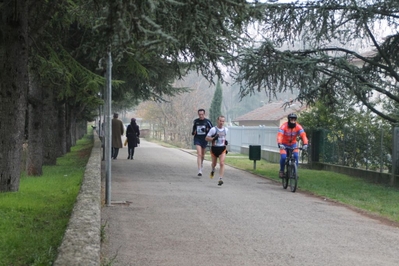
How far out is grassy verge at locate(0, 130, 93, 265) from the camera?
6.73m

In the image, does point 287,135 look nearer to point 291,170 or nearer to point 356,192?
point 291,170

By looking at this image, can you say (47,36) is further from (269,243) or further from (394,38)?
(394,38)

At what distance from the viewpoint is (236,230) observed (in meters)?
8.91

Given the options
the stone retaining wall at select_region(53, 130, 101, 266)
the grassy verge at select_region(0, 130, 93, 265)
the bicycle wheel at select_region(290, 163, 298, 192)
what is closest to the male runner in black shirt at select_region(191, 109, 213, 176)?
the bicycle wheel at select_region(290, 163, 298, 192)

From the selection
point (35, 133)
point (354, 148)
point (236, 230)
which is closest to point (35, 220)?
point (236, 230)

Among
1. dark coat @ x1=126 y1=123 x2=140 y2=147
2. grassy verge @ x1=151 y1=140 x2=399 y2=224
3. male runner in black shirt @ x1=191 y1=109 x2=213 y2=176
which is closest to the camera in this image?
grassy verge @ x1=151 y1=140 x2=399 y2=224

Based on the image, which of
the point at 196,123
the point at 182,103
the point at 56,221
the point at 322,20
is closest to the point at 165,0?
the point at 56,221

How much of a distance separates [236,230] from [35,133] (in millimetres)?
10256

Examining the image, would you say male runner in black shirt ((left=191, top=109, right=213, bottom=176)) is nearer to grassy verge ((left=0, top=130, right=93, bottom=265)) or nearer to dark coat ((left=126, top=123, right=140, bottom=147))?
grassy verge ((left=0, top=130, right=93, bottom=265))

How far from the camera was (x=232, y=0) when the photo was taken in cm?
693

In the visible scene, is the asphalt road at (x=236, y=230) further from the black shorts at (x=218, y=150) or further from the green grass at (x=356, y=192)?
the black shorts at (x=218, y=150)

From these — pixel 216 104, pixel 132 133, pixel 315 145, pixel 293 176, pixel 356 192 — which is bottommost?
pixel 356 192

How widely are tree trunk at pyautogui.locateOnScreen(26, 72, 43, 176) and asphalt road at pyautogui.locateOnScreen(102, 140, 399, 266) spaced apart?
3636mm

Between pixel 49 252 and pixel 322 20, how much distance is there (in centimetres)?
1417
